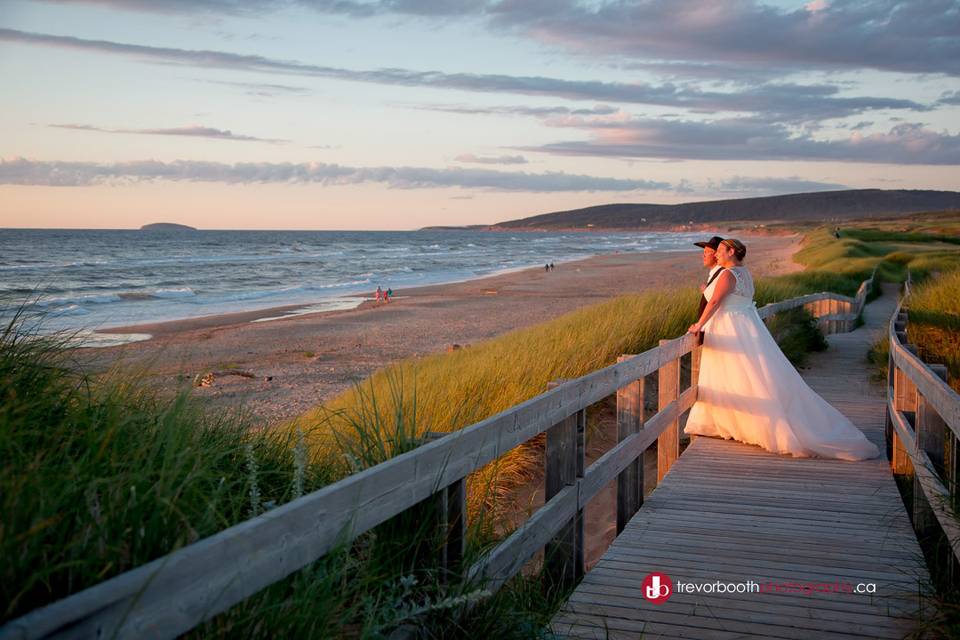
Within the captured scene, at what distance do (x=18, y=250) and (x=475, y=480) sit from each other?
8794 cm

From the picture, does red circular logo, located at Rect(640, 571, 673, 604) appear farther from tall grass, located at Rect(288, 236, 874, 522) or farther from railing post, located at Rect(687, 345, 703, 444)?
railing post, located at Rect(687, 345, 703, 444)

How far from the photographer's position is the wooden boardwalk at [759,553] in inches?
151

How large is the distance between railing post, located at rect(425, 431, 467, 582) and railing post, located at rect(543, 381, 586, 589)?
1.10 m

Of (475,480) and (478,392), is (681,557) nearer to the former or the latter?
(475,480)

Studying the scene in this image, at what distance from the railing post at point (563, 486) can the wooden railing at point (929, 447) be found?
1.68 m

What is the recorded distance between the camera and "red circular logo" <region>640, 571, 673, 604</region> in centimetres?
414

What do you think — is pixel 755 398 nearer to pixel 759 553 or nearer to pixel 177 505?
pixel 759 553

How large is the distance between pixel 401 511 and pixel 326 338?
748 inches

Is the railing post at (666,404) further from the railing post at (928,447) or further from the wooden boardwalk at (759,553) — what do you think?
the railing post at (928,447)

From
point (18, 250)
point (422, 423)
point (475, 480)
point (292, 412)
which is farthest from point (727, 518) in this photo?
point (18, 250)

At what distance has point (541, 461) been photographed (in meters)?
7.45

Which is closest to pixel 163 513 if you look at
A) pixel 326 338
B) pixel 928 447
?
pixel 928 447

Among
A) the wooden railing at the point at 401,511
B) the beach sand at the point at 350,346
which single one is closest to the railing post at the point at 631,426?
the wooden railing at the point at 401,511

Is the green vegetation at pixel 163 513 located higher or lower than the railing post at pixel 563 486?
higher
